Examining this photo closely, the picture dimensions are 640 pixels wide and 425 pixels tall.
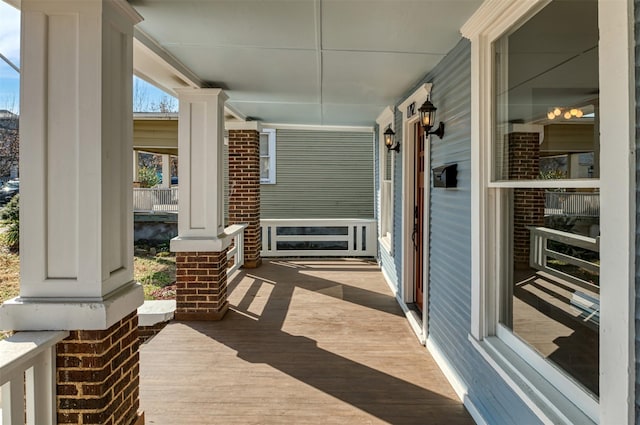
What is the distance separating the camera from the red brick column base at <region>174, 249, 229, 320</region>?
4230 mm

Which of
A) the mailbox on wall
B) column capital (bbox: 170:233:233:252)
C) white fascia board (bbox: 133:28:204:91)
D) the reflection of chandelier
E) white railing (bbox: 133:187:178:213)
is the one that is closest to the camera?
the reflection of chandelier

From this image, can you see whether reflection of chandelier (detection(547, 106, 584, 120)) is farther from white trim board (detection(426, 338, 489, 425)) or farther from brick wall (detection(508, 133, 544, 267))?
white trim board (detection(426, 338, 489, 425))

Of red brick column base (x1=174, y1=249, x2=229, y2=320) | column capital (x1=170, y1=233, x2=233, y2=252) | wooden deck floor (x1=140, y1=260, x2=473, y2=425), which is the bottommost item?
wooden deck floor (x1=140, y1=260, x2=473, y2=425)

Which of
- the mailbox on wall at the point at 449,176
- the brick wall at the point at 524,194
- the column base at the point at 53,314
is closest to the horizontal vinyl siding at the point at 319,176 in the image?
the mailbox on wall at the point at 449,176

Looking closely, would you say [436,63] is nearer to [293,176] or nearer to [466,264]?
[466,264]

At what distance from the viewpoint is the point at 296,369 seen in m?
3.12

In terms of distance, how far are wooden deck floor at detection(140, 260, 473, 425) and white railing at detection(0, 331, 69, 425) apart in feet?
2.63

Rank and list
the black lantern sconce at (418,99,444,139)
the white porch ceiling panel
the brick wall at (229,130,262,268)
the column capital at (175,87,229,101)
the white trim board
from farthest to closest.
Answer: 1. the brick wall at (229,130,262,268)
2. the column capital at (175,87,229,101)
3. the black lantern sconce at (418,99,444,139)
4. the white trim board
5. the white porch ceiling panel

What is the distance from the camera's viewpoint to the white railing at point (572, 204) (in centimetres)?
146

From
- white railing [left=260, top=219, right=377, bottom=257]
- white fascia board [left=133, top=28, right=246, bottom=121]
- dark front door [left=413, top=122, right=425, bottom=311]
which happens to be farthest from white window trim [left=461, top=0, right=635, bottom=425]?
white railing [left=260, top=219, right=377, bottom=257]

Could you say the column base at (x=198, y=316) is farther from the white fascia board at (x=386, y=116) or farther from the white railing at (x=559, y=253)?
the white fascia board at (x=386, y=116)

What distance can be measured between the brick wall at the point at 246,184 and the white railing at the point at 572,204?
539 centimetres

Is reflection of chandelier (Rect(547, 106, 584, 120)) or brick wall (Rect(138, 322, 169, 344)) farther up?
reflection of chandelier (Rect(547, 106, 584, 120))

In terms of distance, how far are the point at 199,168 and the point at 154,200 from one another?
29.6 feet
